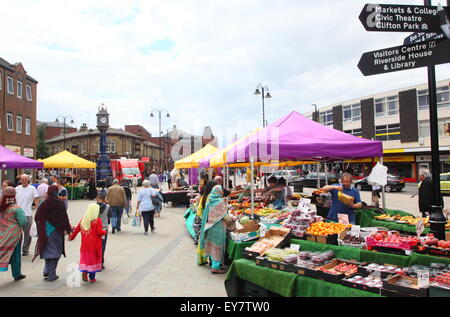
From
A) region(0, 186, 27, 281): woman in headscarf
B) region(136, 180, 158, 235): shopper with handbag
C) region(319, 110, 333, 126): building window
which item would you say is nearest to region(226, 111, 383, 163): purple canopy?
region(136, 180, 158, 235): shopper with handbag

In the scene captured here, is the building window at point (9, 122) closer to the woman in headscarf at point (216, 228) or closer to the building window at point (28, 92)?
the building window at point (28, 92)

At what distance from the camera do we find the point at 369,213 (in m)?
7.30

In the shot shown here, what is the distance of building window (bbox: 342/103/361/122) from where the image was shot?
4422 centimetres

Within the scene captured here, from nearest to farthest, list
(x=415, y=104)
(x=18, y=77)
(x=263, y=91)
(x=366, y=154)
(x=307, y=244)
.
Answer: (x=307, y=244), (x=366, y=154), (x=263, y=91), (x=18, y=77), (x=415, y=104)

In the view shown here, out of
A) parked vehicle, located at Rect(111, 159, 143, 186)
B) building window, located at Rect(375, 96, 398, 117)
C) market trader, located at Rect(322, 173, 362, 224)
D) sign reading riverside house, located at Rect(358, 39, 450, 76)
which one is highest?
building window, located at Rect(375, 96, 398, 117)

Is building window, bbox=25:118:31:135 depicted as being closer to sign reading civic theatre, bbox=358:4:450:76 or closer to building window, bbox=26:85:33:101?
building window, bbox=26:85:33:101

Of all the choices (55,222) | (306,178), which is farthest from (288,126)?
(306,178)

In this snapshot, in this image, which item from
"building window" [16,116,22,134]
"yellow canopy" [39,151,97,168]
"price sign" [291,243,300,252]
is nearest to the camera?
"price sign" [291,243,300,252]

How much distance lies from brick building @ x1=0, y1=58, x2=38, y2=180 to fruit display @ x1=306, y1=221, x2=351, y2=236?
2848cm

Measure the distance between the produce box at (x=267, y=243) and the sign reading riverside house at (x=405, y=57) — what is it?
2.82 meters

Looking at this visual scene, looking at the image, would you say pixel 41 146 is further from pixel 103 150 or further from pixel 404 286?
pixel 404 286

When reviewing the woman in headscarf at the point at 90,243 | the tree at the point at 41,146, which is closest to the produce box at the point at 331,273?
the woman in headscarf at the point at 90,243
